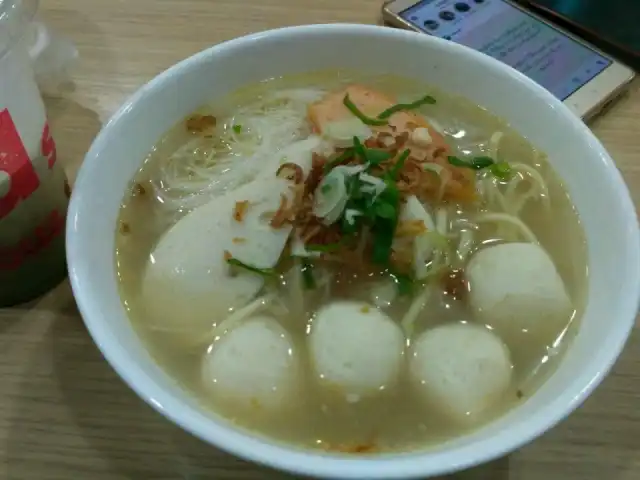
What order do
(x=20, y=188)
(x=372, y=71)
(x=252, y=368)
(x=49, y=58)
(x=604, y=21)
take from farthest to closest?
(x=604, y=21) → (x=49, y=58) → (x=372, y=71) → (x=20, y=188) → (x=252, y=368)

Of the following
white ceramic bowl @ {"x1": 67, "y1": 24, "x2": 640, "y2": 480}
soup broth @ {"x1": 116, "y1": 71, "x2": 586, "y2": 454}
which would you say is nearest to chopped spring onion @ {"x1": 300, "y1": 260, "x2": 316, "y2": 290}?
soup broth @ {"x1": 116, "y1": 71, "x2": 586, "y2": 454}

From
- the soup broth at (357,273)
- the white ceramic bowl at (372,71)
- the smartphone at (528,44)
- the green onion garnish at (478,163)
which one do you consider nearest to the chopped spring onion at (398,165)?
the soup broth at (357,273)

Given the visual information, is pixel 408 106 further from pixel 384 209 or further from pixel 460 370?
pixel 460 370

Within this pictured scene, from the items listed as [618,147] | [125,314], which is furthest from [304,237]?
[618,147]

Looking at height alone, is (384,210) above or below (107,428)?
above

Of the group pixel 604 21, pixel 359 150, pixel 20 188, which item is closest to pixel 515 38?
pixel 604 21

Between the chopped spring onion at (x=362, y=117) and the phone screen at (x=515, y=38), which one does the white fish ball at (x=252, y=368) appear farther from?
the phone screen at (x=515, y=38)

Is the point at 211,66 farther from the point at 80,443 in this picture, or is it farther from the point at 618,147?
the point at 618,147
